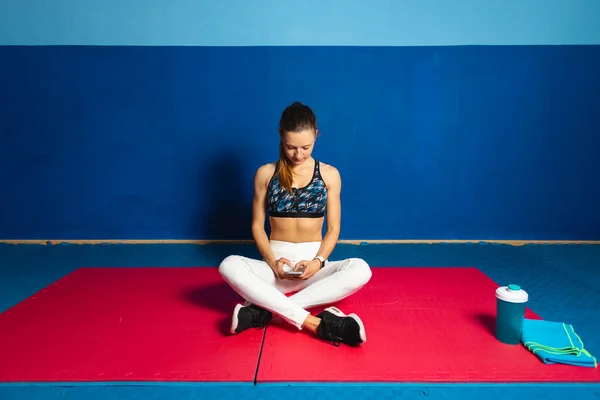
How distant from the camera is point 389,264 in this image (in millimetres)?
3146

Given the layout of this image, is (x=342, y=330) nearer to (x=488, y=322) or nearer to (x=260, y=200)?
(x=488, y=322)

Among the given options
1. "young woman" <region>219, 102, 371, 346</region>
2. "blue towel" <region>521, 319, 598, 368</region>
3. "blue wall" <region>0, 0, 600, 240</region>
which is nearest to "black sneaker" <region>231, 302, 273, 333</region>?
"young woman" <region>219, 102, 371, 346</region>

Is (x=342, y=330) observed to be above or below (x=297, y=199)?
below

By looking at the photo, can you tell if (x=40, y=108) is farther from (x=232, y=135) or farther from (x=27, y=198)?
(x=232, y=135)

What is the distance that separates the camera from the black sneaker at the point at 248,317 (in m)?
1.97

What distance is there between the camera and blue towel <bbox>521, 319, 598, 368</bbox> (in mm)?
1744

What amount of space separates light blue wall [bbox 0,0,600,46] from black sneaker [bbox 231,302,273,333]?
2.31 m

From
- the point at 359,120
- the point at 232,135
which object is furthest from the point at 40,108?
Result: the point at 359,120

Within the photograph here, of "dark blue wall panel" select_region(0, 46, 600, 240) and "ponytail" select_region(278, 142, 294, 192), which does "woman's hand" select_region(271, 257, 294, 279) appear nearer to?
"ponytail" select_region(278, 142, 294, 192)

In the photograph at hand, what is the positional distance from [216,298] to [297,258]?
53cm

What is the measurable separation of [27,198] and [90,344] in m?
2.41

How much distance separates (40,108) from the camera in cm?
369

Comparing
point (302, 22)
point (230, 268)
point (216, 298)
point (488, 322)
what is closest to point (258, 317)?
point (230, 268)

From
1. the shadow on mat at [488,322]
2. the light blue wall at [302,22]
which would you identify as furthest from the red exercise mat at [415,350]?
the light blue wall at [302,22]
